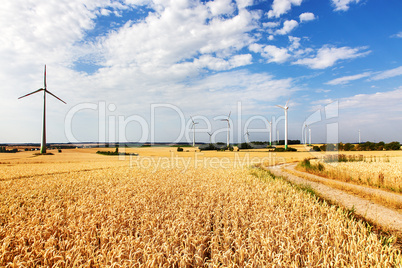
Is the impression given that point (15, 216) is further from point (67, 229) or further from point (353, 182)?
point (353, 182)

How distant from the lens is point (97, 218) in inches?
277

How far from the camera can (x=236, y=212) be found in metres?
7.53

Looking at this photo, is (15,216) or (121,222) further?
(15,216)

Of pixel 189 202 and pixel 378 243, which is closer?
pixel 378 243

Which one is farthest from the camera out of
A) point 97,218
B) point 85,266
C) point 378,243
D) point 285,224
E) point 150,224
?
point 97,218

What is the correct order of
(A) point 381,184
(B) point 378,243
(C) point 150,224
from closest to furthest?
(B) point 378,243 → (C) point 150,224 → (A) point 381,184

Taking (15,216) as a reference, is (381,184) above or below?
below

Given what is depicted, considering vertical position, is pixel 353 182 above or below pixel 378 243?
below

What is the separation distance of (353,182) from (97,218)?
22.7 metres

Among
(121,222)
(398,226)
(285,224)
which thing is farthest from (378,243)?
(121,222)

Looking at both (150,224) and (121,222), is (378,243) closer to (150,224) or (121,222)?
(150,224)

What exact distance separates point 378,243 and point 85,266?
6370mm

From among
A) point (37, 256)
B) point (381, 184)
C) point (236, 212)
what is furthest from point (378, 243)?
point (381, 184)

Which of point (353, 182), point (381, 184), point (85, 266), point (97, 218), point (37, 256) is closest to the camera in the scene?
point (85, 266)
